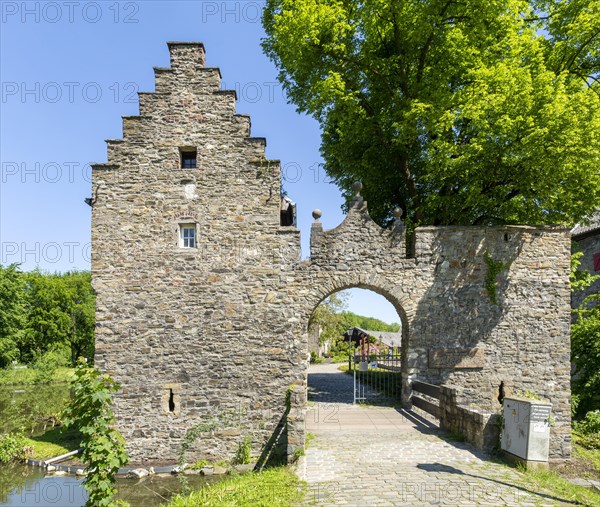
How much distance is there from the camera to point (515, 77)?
1095cm

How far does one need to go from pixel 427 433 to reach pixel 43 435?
12.9 m

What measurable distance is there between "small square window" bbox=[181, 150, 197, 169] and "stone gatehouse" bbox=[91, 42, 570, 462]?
0.15 m

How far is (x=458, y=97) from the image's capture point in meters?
12.0

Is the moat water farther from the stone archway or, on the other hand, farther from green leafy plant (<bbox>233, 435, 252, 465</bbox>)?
the stone archway

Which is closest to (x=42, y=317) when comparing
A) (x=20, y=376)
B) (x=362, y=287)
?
(x=20, y=376)

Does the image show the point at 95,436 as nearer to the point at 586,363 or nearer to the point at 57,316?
the point at 586,363

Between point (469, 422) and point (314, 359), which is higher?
point (469, 422)

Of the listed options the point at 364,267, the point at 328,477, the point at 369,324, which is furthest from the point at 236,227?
the point at 369,324

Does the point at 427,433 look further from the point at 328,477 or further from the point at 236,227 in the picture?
the point at 236,227

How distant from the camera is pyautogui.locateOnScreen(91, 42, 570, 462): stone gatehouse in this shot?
39.1ft

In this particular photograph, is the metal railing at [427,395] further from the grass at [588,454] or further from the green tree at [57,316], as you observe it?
the green tree at [57,316]

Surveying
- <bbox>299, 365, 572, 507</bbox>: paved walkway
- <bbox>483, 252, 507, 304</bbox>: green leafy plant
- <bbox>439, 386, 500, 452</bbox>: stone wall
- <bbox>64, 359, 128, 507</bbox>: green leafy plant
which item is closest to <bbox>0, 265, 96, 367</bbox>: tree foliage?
<bbox>64, 359, 128, 507</bbox>: green leafy plant

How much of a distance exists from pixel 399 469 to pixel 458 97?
31.6 feet

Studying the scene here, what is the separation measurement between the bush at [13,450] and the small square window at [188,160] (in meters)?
9.76
